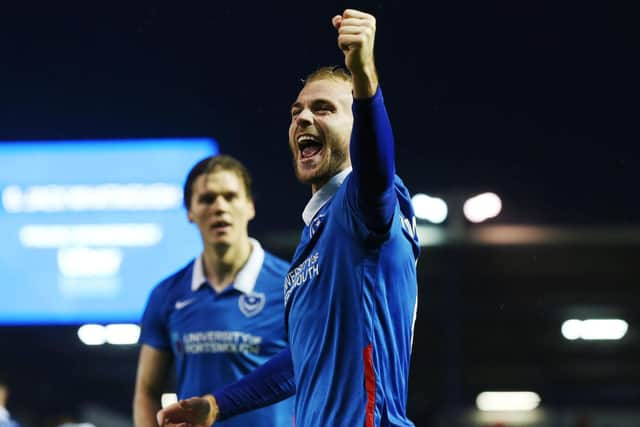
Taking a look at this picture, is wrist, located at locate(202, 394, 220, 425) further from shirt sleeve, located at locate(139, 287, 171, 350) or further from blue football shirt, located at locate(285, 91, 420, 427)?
shirt sleeve, located at locate(139, 287, 171, 350)

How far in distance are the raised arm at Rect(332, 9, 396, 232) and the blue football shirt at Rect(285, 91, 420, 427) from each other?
1.3 inches

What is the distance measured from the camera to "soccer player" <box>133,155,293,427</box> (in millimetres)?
4199

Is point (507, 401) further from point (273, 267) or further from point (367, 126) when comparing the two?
point (367, 126)

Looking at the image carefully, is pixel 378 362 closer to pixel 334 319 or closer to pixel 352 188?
pixel 334 319

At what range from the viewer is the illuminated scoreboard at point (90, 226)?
30.0 feet

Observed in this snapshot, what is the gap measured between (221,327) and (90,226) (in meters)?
5.32

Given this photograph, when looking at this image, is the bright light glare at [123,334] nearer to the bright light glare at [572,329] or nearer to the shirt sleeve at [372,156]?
the bright light glare at [572,329]

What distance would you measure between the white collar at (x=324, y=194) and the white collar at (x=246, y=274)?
1.59m

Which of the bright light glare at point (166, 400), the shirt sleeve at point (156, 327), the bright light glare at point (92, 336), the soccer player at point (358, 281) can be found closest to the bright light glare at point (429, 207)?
the bright light glare at point (166, 400)

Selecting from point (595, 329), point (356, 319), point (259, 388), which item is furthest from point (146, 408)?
point (595, 329)

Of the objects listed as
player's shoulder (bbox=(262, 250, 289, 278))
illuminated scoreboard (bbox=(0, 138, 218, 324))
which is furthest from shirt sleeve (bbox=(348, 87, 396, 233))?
illuminated scoreboard (bbox=(0, 138, 218, 324))

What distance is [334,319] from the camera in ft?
8.42

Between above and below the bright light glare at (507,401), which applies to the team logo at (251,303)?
below

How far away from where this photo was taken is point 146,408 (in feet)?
14.3
